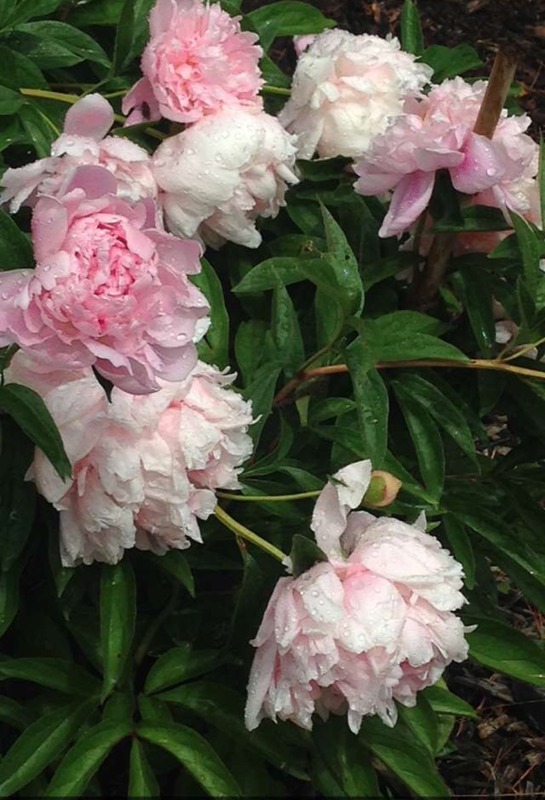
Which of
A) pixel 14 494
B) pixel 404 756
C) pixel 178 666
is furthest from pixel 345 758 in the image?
pixel 14 494

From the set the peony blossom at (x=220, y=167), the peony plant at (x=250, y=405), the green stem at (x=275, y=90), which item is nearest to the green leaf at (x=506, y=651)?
the peony plant at (x=250, y=405)

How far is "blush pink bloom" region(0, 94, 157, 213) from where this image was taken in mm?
737

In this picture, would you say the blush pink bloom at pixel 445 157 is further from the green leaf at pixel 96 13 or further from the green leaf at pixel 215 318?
the green leaf at pixel 96 13

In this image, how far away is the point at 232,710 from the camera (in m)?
0.91

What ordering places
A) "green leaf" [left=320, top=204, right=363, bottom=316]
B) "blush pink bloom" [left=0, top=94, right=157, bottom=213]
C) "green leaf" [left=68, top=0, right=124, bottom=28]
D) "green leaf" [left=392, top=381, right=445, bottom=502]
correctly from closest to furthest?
"blush pink bloom" [left=0, top=94, right=157, bottom=213], "green leaf" [left=320, top=204, right=363, bottom=316], "green leaf" [left=392, top=381, right=445, bottom=502], "green leaf" [left=68, top=0, right=124, bottom=28]

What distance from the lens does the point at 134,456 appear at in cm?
74

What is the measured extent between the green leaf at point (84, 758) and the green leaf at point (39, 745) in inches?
0.9

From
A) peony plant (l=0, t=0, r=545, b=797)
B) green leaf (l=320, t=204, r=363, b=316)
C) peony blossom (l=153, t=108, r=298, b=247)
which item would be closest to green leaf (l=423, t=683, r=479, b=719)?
peony plant (l=0, t=0, r=545, b=797)

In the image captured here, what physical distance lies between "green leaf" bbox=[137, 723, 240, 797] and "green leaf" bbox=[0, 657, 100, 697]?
74mm

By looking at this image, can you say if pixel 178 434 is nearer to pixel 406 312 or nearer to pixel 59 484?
pixel 59 484

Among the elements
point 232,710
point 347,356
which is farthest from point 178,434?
point 232,710

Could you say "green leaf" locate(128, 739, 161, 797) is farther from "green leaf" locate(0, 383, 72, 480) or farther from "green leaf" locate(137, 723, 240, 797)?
"green leaf" locate(0, 383, 72, 480)

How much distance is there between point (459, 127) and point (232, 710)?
58 cm

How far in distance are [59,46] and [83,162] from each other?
362 mm
